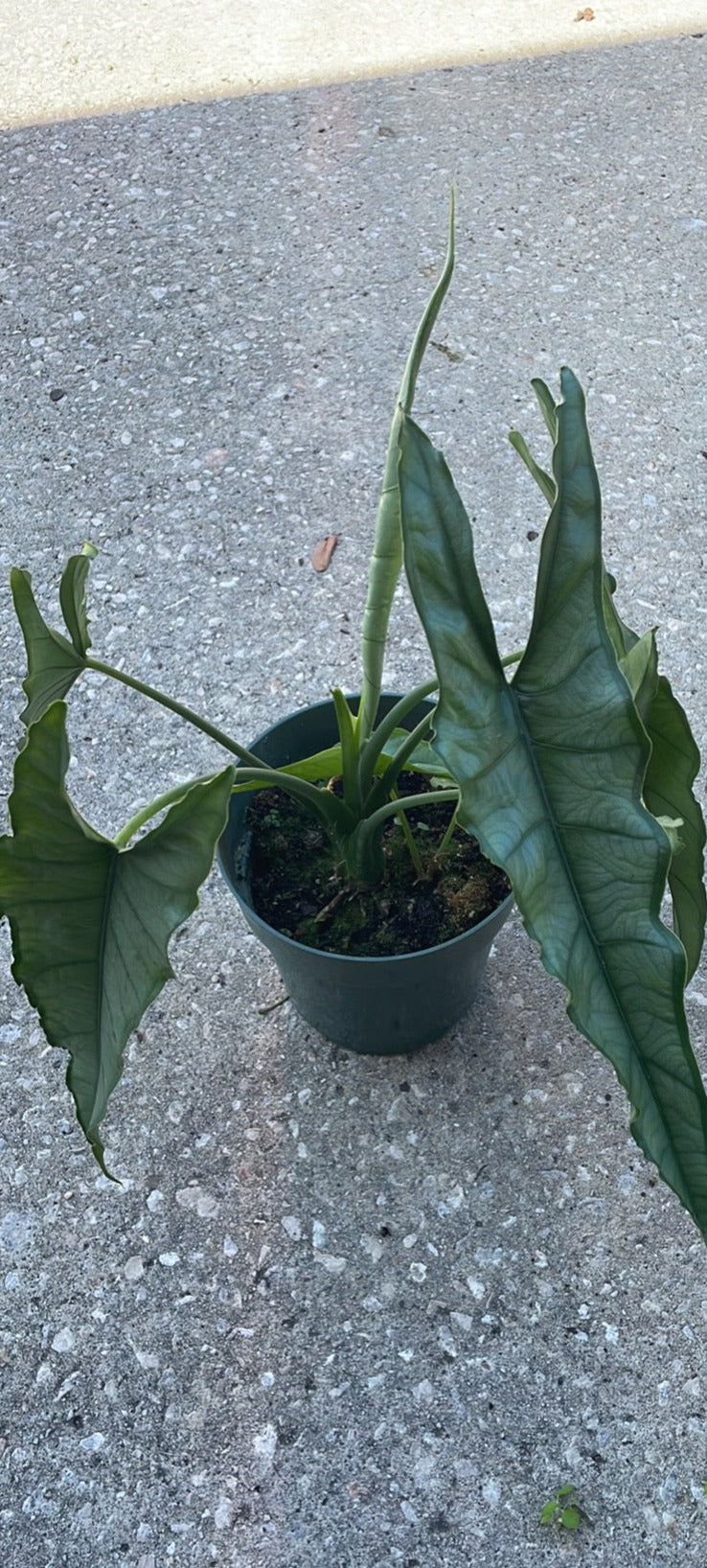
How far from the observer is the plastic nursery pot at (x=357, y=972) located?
1181 millimetres

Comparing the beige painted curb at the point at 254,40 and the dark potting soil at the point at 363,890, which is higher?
the beige painted curb at the point at 254,40

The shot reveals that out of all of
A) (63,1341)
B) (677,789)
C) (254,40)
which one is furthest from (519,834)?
(254,40)

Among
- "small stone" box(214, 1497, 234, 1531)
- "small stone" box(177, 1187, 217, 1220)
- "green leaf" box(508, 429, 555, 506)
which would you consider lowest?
"small stone" box(214, 1497, 234, 1531)

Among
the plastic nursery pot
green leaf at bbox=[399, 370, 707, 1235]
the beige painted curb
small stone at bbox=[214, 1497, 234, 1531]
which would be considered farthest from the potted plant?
the beige painted curb

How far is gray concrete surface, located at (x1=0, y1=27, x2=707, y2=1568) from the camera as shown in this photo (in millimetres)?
1148

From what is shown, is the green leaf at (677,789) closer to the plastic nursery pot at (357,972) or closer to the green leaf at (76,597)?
the plastic nursery pot at (357,972)

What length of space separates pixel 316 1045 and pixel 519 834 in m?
0.70

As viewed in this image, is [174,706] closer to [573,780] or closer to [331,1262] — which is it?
[573,780]

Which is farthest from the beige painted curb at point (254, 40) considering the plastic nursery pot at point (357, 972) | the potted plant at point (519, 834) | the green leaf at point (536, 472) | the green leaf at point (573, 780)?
the green leaf at point (573, 780)

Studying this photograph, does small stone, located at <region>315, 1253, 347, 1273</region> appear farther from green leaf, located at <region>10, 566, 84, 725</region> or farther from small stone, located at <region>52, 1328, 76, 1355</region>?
green leaf, located at <region>10, 566, 84, 725</region>

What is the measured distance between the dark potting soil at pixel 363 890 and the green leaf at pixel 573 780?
43cm

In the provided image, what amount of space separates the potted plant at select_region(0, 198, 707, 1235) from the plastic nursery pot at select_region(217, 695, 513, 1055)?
33cm

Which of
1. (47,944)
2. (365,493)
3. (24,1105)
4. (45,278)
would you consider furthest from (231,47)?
(47,944)

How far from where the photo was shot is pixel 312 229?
8.07ft
